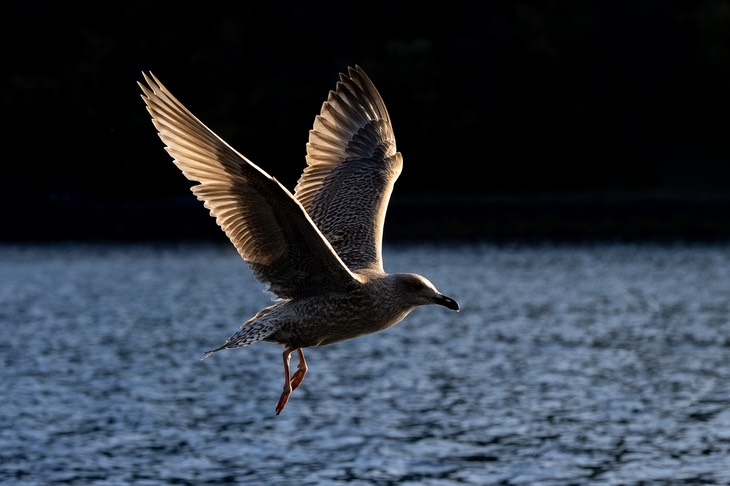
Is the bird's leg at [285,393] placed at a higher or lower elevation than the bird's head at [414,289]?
lower

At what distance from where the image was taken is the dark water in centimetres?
2702

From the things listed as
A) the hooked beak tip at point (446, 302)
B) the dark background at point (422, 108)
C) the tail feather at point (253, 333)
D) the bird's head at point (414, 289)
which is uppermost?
the dark background at point (422, 108)

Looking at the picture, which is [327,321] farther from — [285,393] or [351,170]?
[351,170]

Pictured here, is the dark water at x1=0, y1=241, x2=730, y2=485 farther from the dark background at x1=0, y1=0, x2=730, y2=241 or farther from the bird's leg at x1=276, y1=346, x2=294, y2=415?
the dark background at x1=0, y1=0, x2=730, y2=241

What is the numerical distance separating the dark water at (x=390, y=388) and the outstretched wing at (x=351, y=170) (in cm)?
1177

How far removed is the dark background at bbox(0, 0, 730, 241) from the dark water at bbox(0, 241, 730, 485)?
22.9 metres

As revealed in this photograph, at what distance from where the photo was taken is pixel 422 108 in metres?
97.2

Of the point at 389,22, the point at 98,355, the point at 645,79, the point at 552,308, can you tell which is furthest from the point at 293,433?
the point at 389,22

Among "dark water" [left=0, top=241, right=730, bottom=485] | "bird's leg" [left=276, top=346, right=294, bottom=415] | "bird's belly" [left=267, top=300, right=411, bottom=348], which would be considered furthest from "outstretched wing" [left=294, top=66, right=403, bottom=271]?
"dark water" [left=0, top=241, right=730, bottom=485]

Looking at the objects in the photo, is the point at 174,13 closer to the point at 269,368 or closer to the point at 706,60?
the point at 706,60

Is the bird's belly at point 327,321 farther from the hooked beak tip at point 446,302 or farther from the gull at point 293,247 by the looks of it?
the hooked beak tip at point 446,302

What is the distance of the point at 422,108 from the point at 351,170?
275 ft

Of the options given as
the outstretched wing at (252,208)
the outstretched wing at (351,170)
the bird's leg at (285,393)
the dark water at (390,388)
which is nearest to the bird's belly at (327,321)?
the outstretched wing at (252,208)

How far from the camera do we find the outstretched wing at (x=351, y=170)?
13156 millimetres
